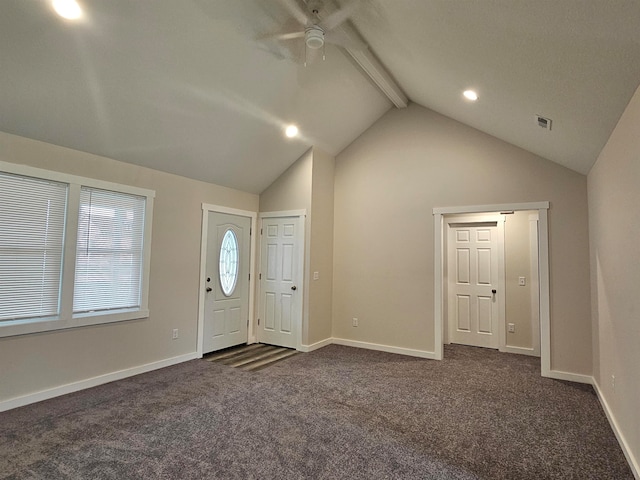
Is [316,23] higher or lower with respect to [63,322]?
higher

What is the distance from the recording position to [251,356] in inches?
187

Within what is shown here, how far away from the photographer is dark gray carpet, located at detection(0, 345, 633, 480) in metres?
2.21

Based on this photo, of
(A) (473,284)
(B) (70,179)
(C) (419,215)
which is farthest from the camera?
(A) (473,284)

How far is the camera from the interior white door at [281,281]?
5.14 m

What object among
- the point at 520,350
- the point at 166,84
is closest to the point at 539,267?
the point at 520,350

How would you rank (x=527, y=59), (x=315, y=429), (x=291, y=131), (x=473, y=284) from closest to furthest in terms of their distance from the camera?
(x=527, y=59)
(x=315, y=429)
(x=291, y=131)
(x=473, y=284)

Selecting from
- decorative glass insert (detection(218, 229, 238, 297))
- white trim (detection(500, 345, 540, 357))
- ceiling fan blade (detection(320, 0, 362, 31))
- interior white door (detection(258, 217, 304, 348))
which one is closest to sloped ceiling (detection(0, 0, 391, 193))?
ceiling fan blade (detection(320, 0, 362, 31))

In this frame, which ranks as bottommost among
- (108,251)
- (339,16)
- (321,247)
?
(108,251)

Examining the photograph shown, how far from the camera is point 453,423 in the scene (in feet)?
9.36

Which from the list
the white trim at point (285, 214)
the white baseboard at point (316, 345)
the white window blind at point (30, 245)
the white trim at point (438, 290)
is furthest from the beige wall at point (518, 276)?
the white window blind at point (30, 245)

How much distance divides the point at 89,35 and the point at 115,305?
8.69 feet

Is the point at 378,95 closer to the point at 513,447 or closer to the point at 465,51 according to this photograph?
the point at 465,51

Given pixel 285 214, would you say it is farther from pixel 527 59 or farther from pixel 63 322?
pixel 527 59

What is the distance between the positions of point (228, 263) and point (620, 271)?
4457mm
